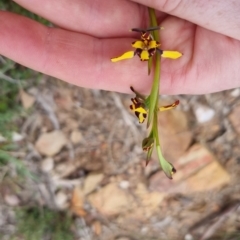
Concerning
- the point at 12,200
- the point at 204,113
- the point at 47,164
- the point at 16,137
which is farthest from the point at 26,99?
the point at 204,113

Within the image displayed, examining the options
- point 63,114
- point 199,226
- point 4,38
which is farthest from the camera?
point 199,226

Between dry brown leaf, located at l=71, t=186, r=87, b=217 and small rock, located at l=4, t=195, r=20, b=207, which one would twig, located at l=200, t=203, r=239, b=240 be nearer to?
dry brown leaf, located at l=71, t=186, r=87, b=217

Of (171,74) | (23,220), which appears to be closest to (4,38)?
(171,74)

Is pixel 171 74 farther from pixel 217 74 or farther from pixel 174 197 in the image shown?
pixel 174 197

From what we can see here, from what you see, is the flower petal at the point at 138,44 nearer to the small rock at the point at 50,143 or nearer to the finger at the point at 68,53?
the finger at the point at 68,53

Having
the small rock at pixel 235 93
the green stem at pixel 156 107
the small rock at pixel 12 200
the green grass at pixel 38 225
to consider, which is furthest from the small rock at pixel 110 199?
the green stem at pixel 156 107

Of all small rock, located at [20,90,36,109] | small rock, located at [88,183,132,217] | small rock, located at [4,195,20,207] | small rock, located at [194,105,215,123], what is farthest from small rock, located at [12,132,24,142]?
small rock, located at [194,105,215,123]
